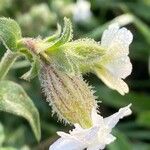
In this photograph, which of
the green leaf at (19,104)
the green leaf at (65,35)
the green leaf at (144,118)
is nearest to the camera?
the green leaf at (65,35)

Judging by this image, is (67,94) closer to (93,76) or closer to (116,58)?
(116,58)

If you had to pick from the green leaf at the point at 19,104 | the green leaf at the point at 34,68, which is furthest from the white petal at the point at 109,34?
the green leaf at the point at 19,104

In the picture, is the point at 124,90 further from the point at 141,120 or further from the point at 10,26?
the point at 141,120

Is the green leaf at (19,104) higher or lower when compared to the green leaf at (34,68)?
higher

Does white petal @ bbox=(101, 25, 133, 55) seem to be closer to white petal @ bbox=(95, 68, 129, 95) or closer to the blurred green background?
white petal @ bbox=(95, 68, 129, 95)

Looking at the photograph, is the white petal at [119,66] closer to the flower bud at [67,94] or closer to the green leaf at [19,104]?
the flower bud at [67,94]

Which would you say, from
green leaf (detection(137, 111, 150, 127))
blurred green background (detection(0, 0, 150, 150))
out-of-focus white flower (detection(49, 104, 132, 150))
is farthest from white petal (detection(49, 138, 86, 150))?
green leaf (detection(137, 111, 150, 127))
